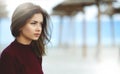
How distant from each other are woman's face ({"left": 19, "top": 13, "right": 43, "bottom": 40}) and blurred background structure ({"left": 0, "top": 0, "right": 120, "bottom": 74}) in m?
2.74

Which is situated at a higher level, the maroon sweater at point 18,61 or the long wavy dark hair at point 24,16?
the long wavy dark hair at point 24,16

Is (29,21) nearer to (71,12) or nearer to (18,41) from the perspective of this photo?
(18,41)

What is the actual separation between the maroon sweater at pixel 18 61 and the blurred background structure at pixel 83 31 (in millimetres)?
2734

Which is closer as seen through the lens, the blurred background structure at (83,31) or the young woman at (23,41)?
the young woman at (23,41)

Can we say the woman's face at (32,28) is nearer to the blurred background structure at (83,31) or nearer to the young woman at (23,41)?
the young woman at (23,41)

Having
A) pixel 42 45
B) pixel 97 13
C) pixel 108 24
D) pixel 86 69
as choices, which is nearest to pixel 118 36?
pixel 108 24

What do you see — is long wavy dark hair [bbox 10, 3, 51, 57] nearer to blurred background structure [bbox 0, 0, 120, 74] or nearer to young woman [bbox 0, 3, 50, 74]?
young woman [bbox 0, 3, 50, 74]

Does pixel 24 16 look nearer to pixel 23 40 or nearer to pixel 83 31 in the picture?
pixel 23 40

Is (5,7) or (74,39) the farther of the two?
(74,39)

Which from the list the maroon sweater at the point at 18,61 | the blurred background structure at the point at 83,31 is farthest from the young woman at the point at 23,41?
the blurred background structure at the point at 83,31

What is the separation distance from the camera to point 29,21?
4.36 feet

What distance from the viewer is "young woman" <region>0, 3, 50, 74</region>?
4.23ft

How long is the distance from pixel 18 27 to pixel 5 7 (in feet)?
9.29

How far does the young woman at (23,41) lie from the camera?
1288mm
